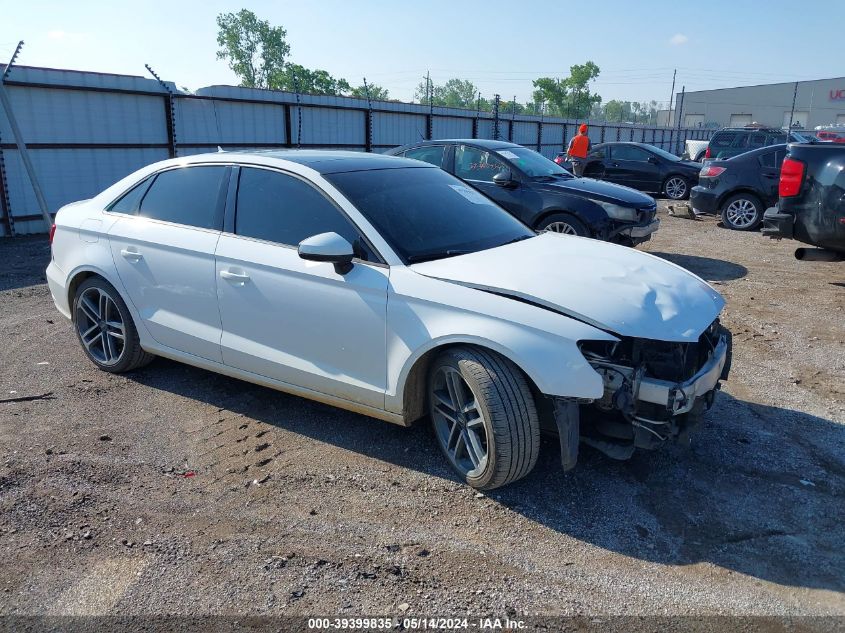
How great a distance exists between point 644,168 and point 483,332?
599 inches

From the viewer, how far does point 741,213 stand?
12.3 m

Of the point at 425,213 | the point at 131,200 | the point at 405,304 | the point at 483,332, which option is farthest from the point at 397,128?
the point at 483,332

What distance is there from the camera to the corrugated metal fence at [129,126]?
1125 centimetres

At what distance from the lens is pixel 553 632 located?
250 cm

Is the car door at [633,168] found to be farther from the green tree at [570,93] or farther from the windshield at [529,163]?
the green tree at [570,93]


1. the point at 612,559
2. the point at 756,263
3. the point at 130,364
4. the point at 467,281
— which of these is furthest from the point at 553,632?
the point at 756,263

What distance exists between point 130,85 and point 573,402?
12223 mm

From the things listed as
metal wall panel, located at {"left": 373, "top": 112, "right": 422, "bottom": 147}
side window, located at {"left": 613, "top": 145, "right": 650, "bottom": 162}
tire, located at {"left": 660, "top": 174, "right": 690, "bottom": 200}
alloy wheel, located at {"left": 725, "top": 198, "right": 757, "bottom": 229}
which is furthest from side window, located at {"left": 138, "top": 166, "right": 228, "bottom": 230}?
tire, located at {"left": 660, "top": 174, "right": 690, "bottom": 200}

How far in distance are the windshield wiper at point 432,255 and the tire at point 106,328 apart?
92.9 inches

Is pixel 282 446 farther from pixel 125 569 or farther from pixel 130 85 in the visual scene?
pixel 130 85

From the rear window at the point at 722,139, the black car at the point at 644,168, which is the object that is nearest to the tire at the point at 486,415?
the black car at the point at 644,168

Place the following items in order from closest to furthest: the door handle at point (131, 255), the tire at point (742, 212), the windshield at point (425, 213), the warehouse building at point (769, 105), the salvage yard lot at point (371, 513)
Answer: the salvage yard lot at point (371, 513) < the windshield at point (425, 213) < the door handle at point (131, 255) < the tire at point (742, 212) < the warehouse building at point (769, 105)

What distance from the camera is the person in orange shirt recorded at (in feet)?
51.1

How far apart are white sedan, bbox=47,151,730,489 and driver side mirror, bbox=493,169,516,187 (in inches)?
162
